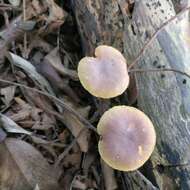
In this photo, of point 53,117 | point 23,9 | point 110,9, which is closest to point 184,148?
point 53,117

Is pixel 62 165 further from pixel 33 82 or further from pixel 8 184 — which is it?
pixel 33 82

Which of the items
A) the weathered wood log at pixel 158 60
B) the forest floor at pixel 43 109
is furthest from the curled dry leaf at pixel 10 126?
the weathered wood log at pixel 158 60

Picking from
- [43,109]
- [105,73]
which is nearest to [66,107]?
[43,109]

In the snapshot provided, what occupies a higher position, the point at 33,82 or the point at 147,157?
the point at 33,82

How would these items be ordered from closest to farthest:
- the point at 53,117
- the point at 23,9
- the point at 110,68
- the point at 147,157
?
the point at 147,157 → the point at 110,68 → the point at 53,117 → the point at 23,9

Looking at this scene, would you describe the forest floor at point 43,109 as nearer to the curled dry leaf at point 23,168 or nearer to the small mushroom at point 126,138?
the curled dry leaf at point 23,168

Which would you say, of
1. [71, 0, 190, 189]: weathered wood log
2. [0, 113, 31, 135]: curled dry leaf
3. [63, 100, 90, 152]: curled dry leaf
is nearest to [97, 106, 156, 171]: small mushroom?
[71, 0, 190, 189]: weathered wood log

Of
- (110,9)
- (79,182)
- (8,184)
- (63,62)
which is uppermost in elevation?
(110,9)
